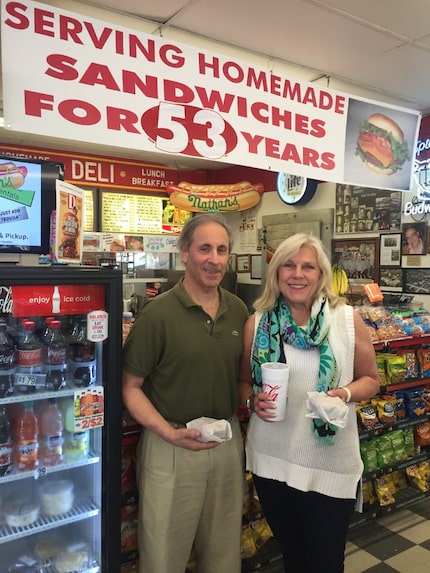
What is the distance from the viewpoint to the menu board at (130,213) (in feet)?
24.8

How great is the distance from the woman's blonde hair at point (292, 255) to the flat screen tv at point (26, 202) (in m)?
1.00

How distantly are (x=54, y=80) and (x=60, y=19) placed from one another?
0.25 meters

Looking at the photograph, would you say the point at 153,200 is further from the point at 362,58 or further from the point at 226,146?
the point at 226,146

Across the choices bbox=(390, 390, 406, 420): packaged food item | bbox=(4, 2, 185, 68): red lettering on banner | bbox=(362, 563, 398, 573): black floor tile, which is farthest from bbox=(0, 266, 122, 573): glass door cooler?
bbox=(390, 390, 406, 420): packaged food item

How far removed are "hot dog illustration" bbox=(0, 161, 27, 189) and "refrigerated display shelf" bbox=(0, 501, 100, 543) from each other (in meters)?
1.42

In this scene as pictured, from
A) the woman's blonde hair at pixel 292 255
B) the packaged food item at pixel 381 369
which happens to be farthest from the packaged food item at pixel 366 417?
the woman's blonde hair at pixel 292 255

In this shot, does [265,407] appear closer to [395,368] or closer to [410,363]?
[395,368]

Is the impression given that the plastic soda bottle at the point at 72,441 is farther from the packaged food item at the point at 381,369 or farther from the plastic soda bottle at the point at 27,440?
the packaged food item at the point at 381,369

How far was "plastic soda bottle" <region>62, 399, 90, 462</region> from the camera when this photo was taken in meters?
2.12

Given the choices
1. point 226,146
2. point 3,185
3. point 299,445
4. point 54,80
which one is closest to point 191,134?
point 226,146

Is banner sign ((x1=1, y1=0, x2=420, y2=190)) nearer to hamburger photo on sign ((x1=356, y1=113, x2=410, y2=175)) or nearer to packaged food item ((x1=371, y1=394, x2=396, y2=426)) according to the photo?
hamburger photo on sign ((x1=356, y1=113, x2=410, y2=175))

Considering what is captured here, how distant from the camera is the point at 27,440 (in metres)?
2.05

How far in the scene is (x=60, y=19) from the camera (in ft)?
6.42

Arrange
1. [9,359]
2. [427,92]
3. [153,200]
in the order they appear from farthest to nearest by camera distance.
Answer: [153,200], [427,92], [9,359]
